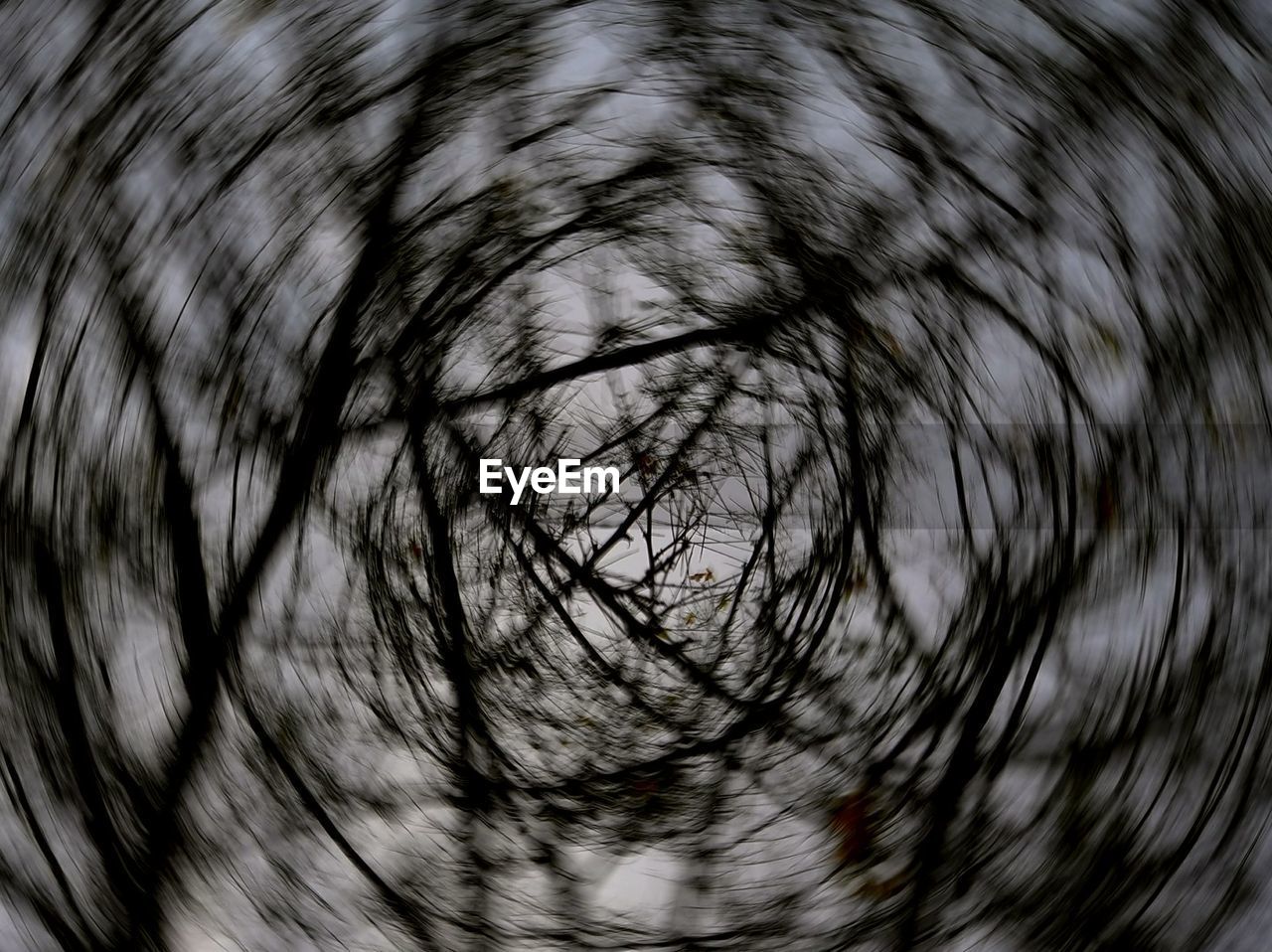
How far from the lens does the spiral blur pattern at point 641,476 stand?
28.4 inches

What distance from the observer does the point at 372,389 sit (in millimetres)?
735

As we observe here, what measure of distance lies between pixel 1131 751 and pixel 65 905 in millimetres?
1092

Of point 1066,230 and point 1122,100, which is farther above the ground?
point 1122,100

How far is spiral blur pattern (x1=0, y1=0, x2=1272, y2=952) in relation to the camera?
72 cm

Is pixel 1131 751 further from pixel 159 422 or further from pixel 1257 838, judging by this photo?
pixel 159 422

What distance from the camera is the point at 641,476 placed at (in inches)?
29.5

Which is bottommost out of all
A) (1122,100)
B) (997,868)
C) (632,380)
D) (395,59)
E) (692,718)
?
(997,868)

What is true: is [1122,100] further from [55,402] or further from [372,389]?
[55,402]

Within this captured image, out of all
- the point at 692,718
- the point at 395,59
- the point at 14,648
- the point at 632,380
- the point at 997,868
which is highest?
the point at 395,59

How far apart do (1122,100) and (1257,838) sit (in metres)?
0.76

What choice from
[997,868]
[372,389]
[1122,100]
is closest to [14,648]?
[372,389]

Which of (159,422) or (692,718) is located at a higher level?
(159,422)

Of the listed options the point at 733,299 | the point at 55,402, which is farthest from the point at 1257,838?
the point at 55,402

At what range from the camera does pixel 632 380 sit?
0.74 metres
